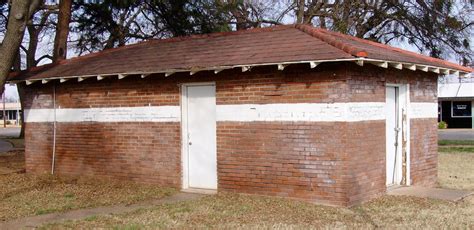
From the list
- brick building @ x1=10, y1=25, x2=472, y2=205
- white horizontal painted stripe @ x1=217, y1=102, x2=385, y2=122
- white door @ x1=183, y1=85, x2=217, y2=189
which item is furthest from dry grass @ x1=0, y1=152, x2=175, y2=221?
white horizontal painted stripe @ x1=217, y1=102, x2=385, y2=122

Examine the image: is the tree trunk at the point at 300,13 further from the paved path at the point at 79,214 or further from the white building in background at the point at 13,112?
the white building in background at the point at 13,112

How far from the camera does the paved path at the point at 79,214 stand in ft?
27.6

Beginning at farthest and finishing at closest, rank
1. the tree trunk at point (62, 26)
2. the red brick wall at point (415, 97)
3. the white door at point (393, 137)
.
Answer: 1. the tree trunk at point (62, 26)
2. the white door at point (393, 137)
3. the red brick wall at point (415, 97)

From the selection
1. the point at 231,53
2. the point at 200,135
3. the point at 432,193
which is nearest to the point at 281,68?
the point at 231,53

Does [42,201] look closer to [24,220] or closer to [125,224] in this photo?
[24,220]

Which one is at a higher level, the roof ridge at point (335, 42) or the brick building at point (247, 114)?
the roof ridge at point (335, 42)

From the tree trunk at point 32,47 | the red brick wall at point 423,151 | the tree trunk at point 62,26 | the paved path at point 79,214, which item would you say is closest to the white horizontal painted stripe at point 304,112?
the red brick wall at point 423,151

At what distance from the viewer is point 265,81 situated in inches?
402

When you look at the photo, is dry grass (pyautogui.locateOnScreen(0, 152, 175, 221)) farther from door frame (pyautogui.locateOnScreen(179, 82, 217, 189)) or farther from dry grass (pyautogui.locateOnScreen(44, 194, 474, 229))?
dry grass (pyautogui.locateOnScreen(44, 194, 474, 229))

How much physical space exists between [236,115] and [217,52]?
1.46 metres

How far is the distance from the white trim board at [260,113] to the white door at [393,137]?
1.42ft

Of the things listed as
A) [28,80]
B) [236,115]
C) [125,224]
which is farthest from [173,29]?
[125,224]

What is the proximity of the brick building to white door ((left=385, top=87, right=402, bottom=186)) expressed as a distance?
2 cm

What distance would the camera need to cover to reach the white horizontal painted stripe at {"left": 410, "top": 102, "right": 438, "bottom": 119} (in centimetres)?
1173
